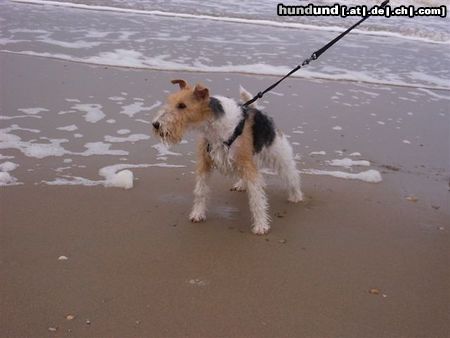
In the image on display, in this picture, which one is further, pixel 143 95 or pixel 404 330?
pixel 143 95

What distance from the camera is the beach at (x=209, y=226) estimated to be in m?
2.99

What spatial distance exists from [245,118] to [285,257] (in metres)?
1.18

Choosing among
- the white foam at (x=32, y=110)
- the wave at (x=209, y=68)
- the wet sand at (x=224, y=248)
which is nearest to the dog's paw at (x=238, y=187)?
the wet sand at (x=224, y=248)

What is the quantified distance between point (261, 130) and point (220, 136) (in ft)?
1.57

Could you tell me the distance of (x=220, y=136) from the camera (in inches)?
157

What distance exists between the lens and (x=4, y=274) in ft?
10.5

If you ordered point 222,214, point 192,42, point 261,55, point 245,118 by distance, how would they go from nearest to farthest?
point 245,118 → point 222,214 → point 261,55 → point 192,42

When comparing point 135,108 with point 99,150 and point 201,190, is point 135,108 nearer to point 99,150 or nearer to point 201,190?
point 99,150

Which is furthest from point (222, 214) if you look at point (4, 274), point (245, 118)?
point (4, 274)

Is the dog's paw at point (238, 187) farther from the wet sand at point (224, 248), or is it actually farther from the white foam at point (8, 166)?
the white foam at point (8, 166)

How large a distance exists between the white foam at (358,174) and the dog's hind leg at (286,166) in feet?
2.06

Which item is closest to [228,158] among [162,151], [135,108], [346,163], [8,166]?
[162,151]

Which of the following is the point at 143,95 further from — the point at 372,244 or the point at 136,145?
the point at 372,244

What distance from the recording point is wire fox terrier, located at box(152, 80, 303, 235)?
12.4 feet
